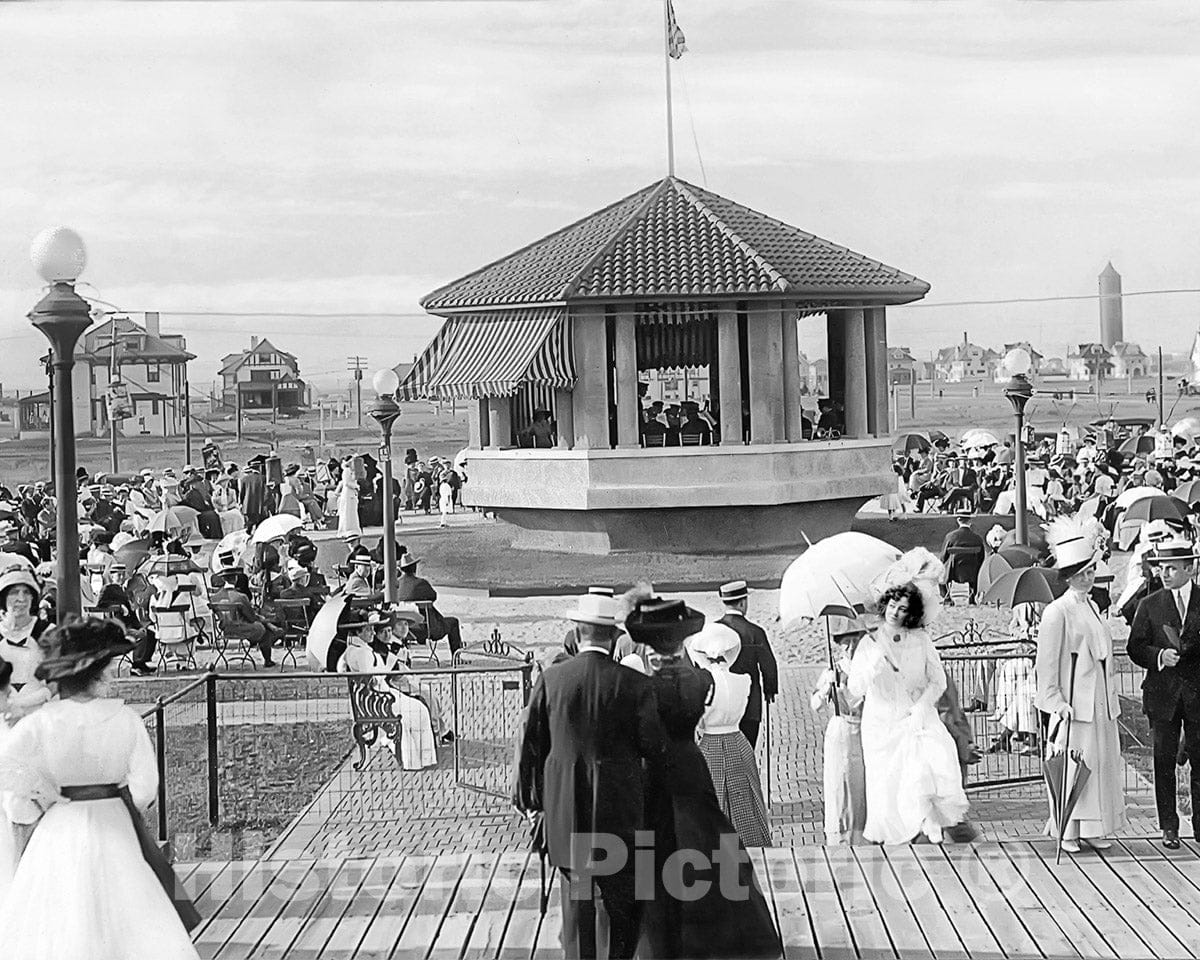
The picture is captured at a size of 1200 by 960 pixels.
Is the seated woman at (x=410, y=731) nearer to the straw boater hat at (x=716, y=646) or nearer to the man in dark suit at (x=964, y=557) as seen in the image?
the straw boater hat at (x=716, y=646)

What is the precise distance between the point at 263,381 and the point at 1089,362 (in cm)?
6110

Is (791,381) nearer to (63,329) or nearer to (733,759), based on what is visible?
(733,759)

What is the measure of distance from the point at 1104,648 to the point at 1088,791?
74 centimetres

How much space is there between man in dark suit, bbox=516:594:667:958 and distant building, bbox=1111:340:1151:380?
124 meters

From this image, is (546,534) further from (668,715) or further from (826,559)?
(668,715)

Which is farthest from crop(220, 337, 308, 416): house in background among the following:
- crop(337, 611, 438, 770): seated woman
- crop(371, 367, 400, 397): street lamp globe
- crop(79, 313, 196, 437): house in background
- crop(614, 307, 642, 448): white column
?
crop(337, 611, 438, 770): seated woman

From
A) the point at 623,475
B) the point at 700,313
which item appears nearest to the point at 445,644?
the point at 623,475

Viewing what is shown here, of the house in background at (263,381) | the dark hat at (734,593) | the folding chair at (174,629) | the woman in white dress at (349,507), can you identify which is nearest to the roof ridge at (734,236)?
the woman in white dress at (349,507)

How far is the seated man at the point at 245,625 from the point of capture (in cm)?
1716

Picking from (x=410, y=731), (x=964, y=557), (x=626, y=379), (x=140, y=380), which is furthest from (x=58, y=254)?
(x=140, y=380)

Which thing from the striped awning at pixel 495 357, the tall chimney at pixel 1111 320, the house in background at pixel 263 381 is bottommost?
the striped awning at pixel 495 357

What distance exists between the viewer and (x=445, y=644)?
750 inches

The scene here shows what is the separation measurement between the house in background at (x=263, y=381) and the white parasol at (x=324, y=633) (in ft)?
265

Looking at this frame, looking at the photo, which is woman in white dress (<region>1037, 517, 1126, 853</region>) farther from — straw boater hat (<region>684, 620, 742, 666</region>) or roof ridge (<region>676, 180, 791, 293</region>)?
roof ridge (<region>676, 180, 791, 293</region>)
